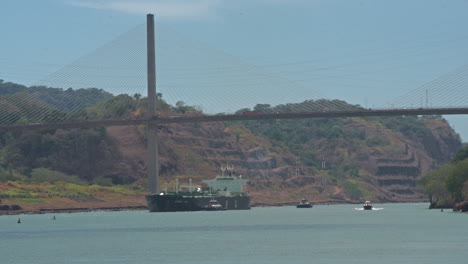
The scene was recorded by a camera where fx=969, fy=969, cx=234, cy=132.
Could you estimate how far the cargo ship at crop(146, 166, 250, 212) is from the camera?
133 m

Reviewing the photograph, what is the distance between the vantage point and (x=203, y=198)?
13925 cm

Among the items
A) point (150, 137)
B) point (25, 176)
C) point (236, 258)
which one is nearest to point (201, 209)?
point (150, 137)

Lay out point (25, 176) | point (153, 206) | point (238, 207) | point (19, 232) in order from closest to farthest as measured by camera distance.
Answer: point (19, 232) → point (153, 206) → point (238, 207) → point (25, 176)

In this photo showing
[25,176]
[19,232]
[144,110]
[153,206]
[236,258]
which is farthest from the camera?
[144,110]

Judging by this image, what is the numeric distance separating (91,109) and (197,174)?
23935 millimetres

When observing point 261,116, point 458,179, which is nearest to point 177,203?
point 261,116

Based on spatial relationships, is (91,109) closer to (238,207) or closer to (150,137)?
(238,207)

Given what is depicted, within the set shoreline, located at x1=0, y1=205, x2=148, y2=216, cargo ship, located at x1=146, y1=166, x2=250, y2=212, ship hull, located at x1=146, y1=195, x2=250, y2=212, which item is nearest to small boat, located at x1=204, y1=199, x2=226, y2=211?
cargo ship, located at x1=146, y1=166, x2=250, y2=212

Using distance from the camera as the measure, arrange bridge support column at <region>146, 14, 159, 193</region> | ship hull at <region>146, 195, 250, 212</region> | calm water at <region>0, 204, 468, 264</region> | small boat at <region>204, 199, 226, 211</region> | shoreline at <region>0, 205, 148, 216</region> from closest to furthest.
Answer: calm water at <region>0, 204, 468, 264</region>, bridge support column at <region>146, 14, 159, 193</region>, ship hull at <region>146, 195, 250, 212</region>, shoreline at <region>0, 205, 148, 216</region>, small boat at <region>204, 199, 226, 211</region>

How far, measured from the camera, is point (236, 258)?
50.5 meters

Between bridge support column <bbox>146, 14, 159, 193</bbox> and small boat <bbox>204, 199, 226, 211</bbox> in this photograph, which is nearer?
bridge support column <bbox>146, 14, 159, 193</bbox>

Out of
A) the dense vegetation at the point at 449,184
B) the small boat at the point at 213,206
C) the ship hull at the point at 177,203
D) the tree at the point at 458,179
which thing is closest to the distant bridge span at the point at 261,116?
the tree at the point at 458,179

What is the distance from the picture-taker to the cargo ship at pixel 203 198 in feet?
436

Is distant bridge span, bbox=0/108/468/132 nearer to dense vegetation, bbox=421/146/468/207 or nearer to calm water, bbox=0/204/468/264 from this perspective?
dense vegetation, bbox=421/146/468/207
